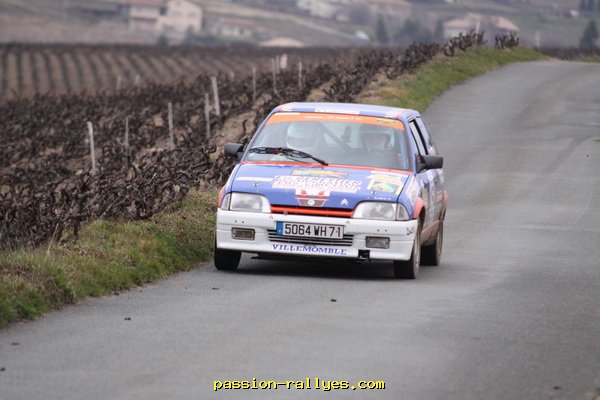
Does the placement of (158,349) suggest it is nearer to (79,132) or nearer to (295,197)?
(295,197)

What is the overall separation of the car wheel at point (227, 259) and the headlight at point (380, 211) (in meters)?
1.31

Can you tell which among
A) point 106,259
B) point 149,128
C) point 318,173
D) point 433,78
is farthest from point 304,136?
point 433,78

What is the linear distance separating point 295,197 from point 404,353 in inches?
168

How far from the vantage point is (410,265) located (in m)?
13.3

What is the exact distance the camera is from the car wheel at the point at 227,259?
44.0ft

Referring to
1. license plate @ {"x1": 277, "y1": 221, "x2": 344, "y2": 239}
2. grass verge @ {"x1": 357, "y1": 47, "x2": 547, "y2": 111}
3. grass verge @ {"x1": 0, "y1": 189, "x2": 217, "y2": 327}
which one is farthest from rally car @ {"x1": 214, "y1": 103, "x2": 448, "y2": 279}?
grass verge @ {"x1": 357, "y1": 47, "x2": 547, "y2": 111}

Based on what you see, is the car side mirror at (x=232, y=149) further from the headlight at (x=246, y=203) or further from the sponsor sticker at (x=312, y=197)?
the sponsor sticker at (x=312, y=197)

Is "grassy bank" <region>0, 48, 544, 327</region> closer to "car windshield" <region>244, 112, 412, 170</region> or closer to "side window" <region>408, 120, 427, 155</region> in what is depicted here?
"car windshield" <region>244, 112, 412, 170</region>

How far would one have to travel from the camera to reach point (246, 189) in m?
13.2

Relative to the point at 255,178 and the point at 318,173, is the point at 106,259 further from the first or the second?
the point at 318,173

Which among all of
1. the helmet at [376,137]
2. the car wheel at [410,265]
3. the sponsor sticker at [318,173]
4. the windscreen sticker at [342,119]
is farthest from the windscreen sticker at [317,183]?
the windscreen sticker at [342,119]

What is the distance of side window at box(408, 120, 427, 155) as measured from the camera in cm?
1483

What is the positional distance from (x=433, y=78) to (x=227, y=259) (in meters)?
28.6

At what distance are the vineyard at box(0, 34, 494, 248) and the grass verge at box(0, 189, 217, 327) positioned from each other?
2.71 ft
